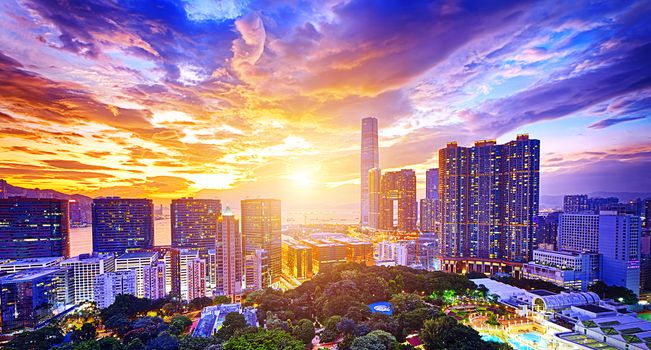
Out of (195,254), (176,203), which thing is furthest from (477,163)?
(176,203)

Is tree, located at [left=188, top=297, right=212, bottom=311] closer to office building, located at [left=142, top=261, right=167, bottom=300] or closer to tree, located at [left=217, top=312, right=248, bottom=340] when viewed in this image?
office building, located at [left=142, top=261, right=167, bottom=300]

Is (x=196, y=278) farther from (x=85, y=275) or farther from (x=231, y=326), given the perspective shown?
(x=231, y=326)

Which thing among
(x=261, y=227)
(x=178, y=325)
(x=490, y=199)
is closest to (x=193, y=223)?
(x=261, y=227)

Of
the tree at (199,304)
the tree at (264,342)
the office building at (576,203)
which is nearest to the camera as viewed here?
the tree at (264,342)

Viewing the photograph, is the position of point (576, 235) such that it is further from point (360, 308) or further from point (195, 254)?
point (195, 254)

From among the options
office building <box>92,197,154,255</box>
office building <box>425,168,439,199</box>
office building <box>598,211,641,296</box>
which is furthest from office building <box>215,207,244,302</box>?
office building <box>425,168,439,199</box>

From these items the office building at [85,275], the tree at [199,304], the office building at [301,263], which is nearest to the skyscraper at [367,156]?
the office building at [301,263]

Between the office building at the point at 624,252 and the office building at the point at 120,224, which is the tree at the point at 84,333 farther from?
the office building at the point at 624,252

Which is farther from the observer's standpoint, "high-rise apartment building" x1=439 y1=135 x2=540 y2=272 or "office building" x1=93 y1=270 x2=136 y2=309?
"high-rise apartment building" x1=439 y1=135 x2=540 y2=272
